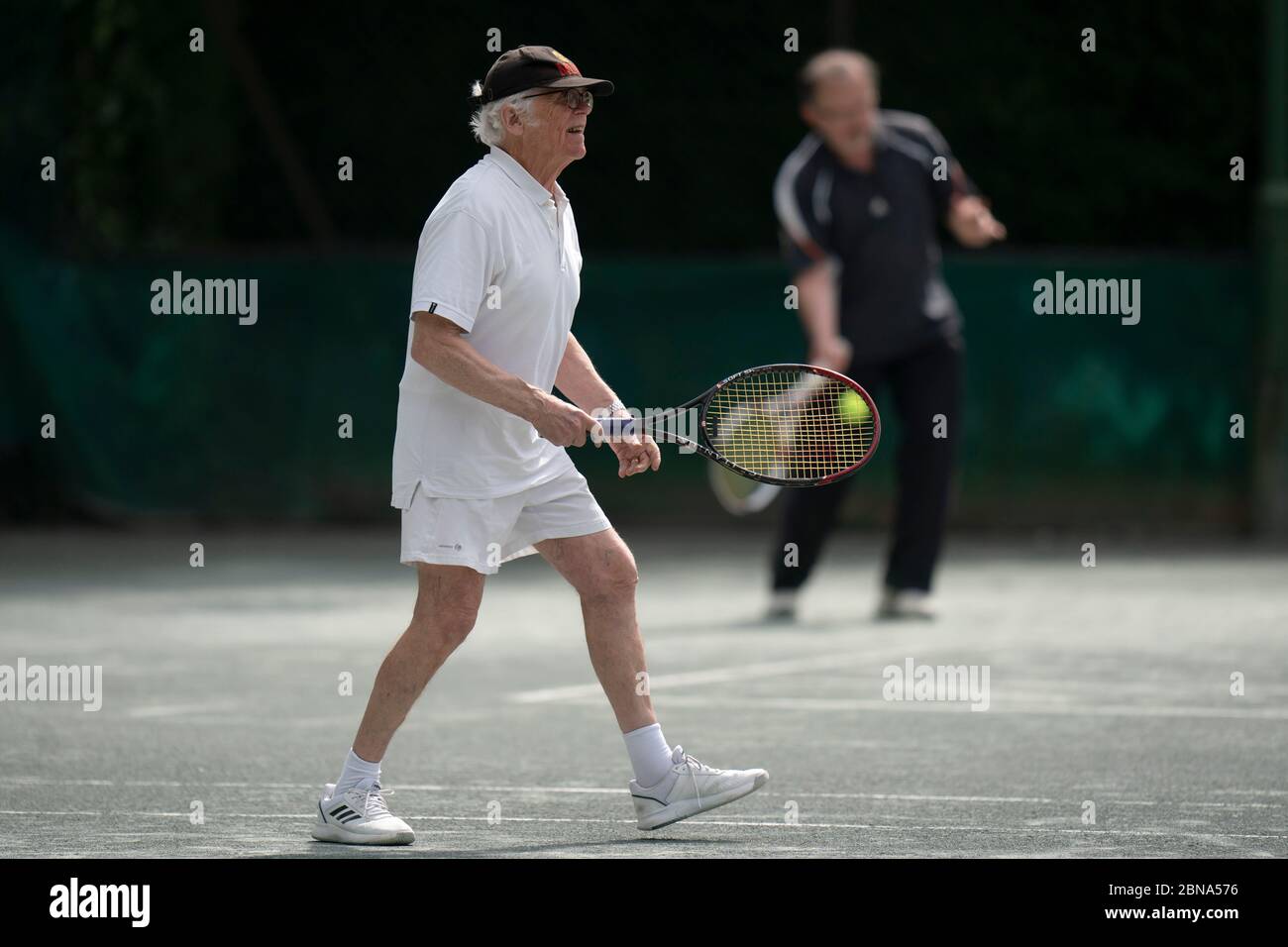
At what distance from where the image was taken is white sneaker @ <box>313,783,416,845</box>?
20.2 feet

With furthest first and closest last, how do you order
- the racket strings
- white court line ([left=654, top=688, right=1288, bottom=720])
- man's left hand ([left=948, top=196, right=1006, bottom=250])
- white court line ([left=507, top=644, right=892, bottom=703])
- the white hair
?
man's left hand ([left=948, top=196, right=1006, bottom=250])
white court line ([left=507, top=644, right=892, bottom=703])
white court line ([left=654, top=688, right=1288, bottom=720])
the racket strings
the white hair

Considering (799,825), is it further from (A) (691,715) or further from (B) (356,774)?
(A) (691,715)

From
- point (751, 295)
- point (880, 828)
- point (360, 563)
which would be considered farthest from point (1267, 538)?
point (880, 828)

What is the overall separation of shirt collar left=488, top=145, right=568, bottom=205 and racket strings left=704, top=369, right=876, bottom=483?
688mm

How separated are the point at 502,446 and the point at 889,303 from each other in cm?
608

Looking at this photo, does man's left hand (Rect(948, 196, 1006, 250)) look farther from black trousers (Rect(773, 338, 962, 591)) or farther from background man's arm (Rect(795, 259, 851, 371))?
black trousers (Rect(773, 338, 962, 591))

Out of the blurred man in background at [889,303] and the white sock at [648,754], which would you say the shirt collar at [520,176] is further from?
the blurred man in background at [889,303]

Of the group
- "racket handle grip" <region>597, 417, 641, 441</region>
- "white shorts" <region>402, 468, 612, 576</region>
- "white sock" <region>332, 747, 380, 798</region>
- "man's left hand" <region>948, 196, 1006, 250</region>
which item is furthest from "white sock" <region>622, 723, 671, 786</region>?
"man's left hand" <region>948, 196, 1006, 250</region>

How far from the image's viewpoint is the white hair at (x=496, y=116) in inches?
250

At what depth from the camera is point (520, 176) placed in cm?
636

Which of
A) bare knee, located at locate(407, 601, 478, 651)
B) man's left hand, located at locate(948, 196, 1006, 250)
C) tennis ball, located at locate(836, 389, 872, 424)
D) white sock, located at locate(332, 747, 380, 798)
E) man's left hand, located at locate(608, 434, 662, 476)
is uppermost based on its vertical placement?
man's left hand, located at locate(948, 196, 1006, 250)

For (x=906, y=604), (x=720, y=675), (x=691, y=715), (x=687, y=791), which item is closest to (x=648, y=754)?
(x=687, y=791)

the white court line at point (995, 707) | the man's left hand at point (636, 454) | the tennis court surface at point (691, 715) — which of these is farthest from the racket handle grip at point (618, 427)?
the white court line at point (995, 707)
